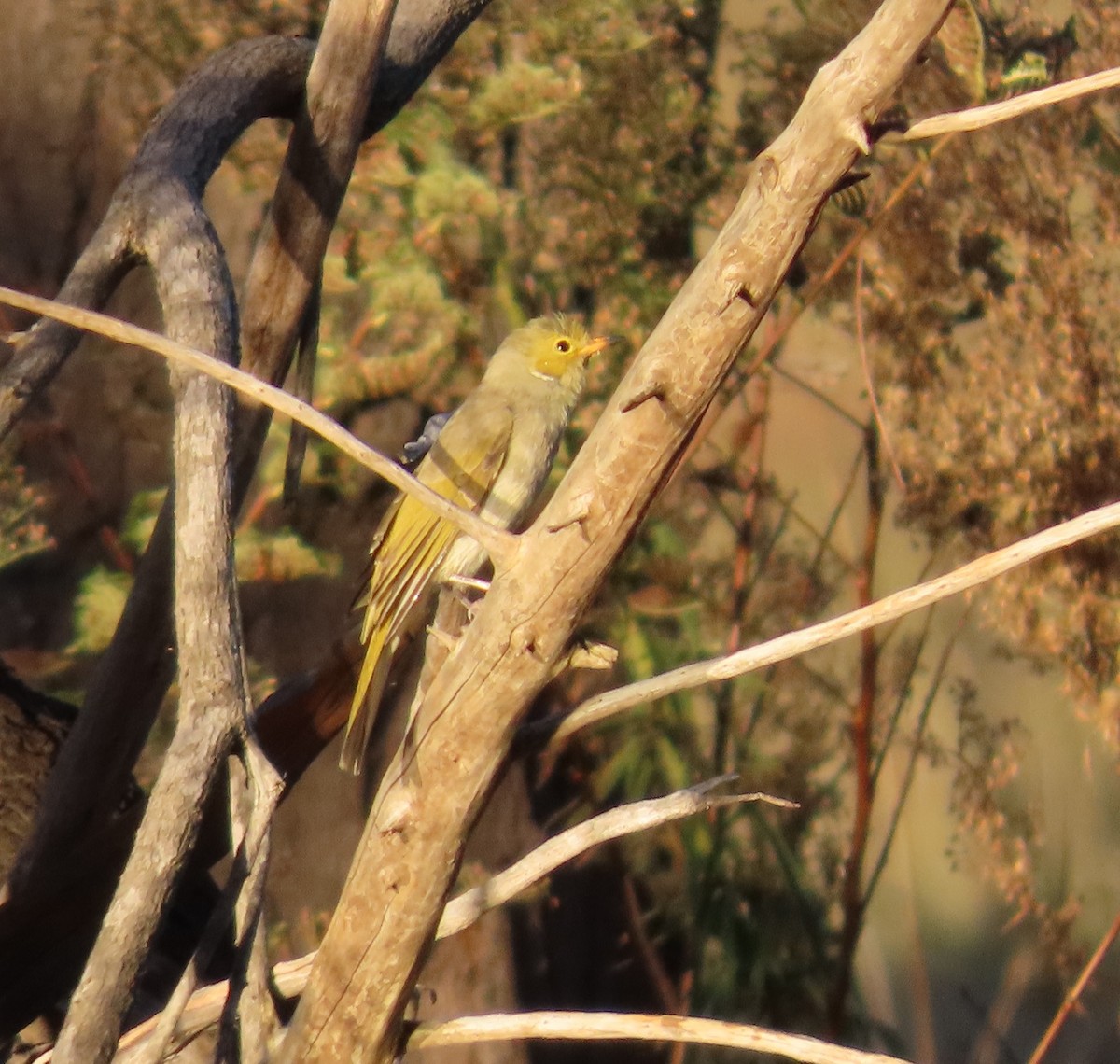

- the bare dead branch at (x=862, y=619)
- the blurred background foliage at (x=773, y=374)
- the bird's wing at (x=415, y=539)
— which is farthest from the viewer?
the blurred background foliage at (x=773, y=374)

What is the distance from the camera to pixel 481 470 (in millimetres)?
3906

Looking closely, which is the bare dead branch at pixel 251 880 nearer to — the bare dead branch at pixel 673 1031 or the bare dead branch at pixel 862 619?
the bare dead branch at pixel 673 1031

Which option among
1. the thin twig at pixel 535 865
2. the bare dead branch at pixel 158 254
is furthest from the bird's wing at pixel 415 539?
the thin twig at pixel 535 865

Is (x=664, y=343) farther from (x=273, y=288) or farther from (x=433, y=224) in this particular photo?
(x=433, y=224)

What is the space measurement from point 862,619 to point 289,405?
2.54 feet

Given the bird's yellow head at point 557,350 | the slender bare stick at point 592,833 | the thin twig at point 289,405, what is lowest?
the slender bare stick at point 592,833

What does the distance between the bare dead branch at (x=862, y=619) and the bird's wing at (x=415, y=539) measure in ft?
3.73

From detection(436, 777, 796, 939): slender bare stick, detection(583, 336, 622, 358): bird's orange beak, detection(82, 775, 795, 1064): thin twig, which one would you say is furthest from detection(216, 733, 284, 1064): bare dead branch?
detection(583, 336, 622, 358): bird's orange beak

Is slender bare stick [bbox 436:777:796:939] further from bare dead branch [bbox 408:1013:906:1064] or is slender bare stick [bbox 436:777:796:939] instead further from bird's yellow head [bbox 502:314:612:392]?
bird's yellow head [bbox 502:314:612:392]

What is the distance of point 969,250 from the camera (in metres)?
4.68

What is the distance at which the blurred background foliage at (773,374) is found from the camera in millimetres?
4441

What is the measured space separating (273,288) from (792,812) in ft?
10.8

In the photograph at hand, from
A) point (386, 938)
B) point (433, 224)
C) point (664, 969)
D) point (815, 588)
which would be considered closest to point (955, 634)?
point (815, 588)

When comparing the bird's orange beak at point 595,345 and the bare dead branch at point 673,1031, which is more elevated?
the bird's orange beak at point 595,345
